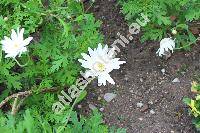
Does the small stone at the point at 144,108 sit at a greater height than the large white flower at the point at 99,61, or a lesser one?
lesser

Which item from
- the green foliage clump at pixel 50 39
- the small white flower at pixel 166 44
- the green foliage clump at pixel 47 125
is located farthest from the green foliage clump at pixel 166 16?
the green foliage clump at pixel 47 125

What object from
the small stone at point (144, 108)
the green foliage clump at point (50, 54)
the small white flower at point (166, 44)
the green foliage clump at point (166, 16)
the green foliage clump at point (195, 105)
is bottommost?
the green foliage clump at point (195, 105)

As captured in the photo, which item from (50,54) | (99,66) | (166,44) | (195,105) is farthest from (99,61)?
(195,105)

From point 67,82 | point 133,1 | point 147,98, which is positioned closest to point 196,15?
point 133,1

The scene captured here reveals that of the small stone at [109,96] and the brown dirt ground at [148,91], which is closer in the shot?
the brown dirt ground at [148,91]

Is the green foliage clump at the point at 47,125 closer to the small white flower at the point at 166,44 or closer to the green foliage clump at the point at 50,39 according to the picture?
the green foliage clump at the point at 50,39

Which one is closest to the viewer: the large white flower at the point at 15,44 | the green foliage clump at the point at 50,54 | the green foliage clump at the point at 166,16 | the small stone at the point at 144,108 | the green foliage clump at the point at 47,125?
the green foliage clump at the point at 47,125

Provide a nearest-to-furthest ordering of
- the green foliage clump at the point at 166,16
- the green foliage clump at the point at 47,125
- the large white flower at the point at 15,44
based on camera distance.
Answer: the green foliage clump at the point at 47,125, the large white flower at the point at 15,44, the green foliage clump at the point at 166,16
